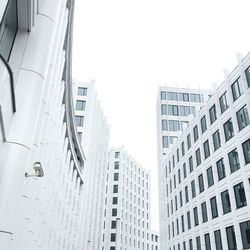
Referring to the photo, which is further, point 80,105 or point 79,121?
point 80,105

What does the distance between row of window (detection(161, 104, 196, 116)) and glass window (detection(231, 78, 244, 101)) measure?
32389mm

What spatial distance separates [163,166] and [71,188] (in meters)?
22.1

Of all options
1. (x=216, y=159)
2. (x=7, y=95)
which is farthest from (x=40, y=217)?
(x=216, y=159)

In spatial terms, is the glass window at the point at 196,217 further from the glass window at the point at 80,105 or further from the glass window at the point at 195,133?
the glass window at the point at 80,105

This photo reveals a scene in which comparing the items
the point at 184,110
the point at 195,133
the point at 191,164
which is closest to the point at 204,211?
the point at 191,164

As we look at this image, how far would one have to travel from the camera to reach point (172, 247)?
43.7m

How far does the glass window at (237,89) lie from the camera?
92.7ft

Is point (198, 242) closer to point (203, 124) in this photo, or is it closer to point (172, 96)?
point (203, 124)

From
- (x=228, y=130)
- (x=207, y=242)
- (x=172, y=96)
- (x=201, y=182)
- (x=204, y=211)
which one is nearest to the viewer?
(x=228, y=130)

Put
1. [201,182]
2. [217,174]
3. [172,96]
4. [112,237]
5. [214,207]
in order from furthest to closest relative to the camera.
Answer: [112,237] → [172,96] → [201,182] → [214,207] → [217,174]

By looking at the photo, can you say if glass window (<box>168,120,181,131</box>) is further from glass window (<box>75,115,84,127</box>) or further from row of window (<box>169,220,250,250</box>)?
row of window (<box>169,220,250,250</box>)

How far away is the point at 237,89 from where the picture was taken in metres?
28.8

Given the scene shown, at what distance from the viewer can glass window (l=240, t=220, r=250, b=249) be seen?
80.6 ft

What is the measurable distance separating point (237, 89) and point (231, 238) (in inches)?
567
